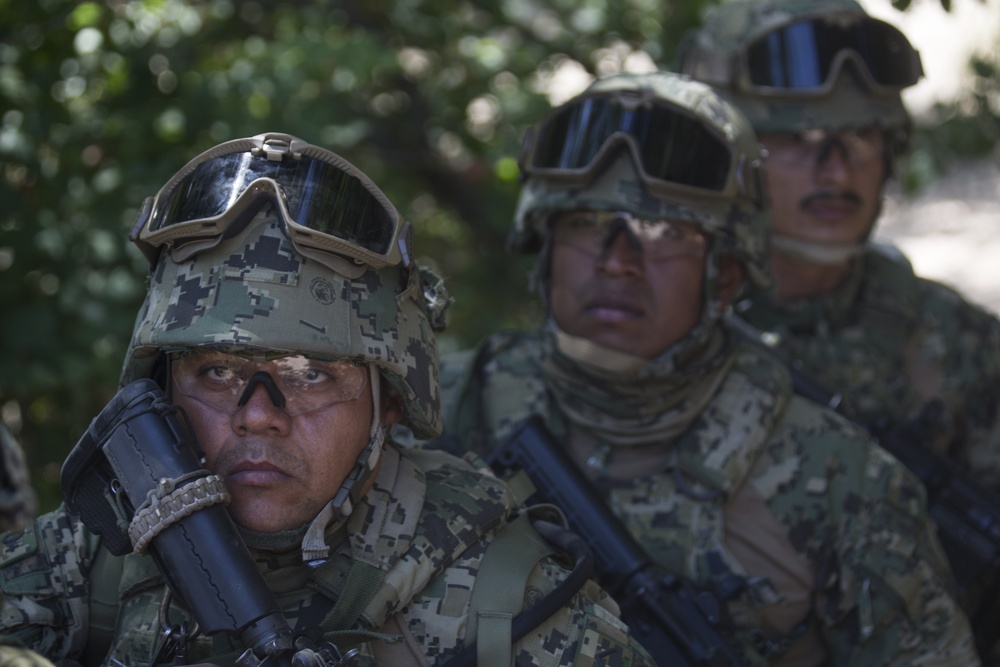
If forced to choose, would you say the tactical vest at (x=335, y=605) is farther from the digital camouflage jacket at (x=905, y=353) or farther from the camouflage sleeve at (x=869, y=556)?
the digital camouflage jacket at (x=905, y=353)

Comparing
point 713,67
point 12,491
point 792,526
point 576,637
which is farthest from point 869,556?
point 12,491

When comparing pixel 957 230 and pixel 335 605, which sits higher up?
pixel 335 605

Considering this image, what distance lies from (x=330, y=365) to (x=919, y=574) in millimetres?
2116

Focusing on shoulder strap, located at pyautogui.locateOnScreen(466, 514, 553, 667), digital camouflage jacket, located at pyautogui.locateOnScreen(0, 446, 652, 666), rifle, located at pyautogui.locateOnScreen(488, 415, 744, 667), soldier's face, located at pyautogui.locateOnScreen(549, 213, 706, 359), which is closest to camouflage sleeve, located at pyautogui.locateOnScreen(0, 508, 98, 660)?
digital camouflage jacket, located at pyautogui.locateOnScreen(0, 446, 652, 666)

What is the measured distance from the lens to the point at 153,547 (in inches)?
107

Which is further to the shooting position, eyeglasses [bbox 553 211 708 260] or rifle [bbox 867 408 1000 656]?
rifle [bbox 867 408 1000 656]

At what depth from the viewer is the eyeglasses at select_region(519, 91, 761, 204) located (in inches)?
168

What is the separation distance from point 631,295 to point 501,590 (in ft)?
4.98

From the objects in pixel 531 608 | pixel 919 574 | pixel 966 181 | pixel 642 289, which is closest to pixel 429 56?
pixel 642 289

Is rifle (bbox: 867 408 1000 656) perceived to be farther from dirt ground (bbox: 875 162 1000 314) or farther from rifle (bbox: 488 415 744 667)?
dirt ground (bbox: 875 162 1000 314)

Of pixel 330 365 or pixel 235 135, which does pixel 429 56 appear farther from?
pixel 330 365

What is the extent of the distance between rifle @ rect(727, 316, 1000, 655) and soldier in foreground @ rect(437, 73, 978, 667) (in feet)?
1.03

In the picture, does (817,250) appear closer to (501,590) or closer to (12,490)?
(501,590)

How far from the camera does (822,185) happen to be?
5.30 m
